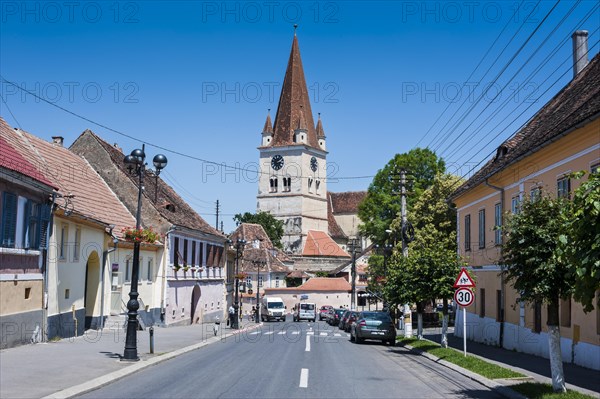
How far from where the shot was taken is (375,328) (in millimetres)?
32438

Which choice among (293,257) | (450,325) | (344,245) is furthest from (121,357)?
(344,245)

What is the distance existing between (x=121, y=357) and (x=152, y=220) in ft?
72.7

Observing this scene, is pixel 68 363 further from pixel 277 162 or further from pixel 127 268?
pixel 277 162

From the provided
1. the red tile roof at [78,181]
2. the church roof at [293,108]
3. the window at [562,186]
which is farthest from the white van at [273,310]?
the church roof at [293,108]

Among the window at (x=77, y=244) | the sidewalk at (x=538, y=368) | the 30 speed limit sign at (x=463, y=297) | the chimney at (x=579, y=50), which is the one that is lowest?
the sidewalk at (x=538, y=368)

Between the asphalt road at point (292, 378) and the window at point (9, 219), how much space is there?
5945 mm

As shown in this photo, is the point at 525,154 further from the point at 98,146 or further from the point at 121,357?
the point at 98,146

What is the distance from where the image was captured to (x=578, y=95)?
24328 mm

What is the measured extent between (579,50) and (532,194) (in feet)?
32.5

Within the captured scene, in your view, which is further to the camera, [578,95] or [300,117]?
[300,117]

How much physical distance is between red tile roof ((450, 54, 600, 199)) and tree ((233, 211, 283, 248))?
9346 centimetres

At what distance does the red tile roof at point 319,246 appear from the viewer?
128 m

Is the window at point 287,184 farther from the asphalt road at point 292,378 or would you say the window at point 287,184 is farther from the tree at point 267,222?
the asphalt road at point 292,378

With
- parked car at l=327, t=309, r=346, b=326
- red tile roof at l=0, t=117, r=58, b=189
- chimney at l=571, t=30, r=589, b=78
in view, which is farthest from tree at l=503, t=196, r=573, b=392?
parked car at l=327, t=309, r=346, b=326
